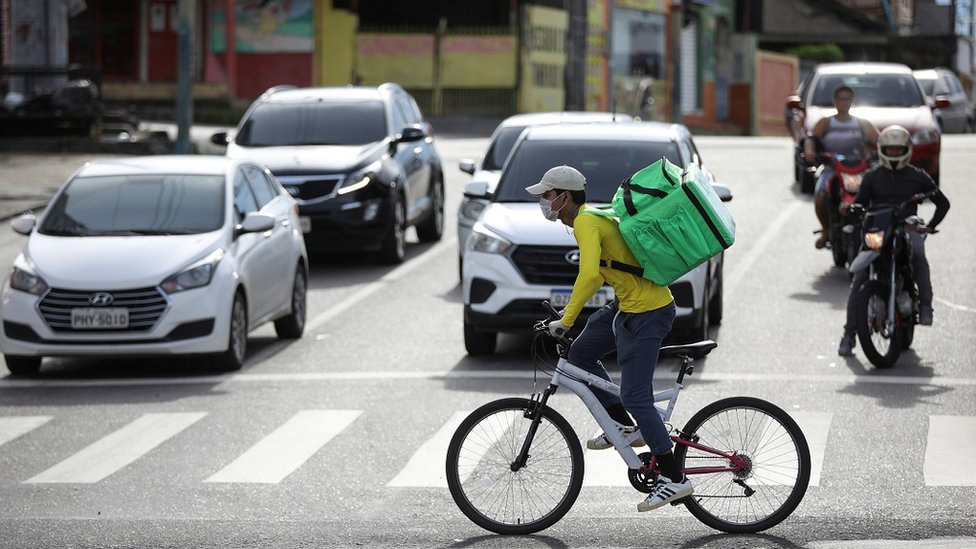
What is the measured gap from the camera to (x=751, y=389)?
12977 millimetres

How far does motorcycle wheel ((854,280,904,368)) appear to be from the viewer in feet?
44.2

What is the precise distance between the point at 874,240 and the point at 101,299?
5621 mm

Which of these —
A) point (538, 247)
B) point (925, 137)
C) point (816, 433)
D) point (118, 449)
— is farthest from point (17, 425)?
point (925, 137)

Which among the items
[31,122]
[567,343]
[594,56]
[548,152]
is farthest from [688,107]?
[567,343]

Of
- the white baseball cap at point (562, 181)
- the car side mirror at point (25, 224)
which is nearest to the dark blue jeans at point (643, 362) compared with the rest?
the white baseball cap at point (562, 181)

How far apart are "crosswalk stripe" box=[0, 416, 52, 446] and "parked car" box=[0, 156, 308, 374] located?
4.71ft

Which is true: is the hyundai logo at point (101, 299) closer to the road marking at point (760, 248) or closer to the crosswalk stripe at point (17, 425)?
the crosswalk stripe at point (17, 425)

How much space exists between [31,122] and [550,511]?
26433 millimetres

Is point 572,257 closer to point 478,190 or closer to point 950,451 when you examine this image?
point 478,190

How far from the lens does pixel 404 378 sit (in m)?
13.7

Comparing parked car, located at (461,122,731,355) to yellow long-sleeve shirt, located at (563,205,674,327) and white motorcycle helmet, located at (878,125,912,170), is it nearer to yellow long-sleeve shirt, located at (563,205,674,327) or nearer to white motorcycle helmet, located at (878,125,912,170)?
white motorcycle helmet, located at (878,125,912,170)

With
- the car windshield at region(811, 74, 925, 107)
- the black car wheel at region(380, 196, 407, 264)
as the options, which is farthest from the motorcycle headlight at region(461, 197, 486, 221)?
the car windshield at region(811, 74, 925, 107)

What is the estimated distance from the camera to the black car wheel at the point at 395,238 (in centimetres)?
2033

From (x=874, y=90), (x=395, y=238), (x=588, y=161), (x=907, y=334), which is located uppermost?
(x=874, y=90)
